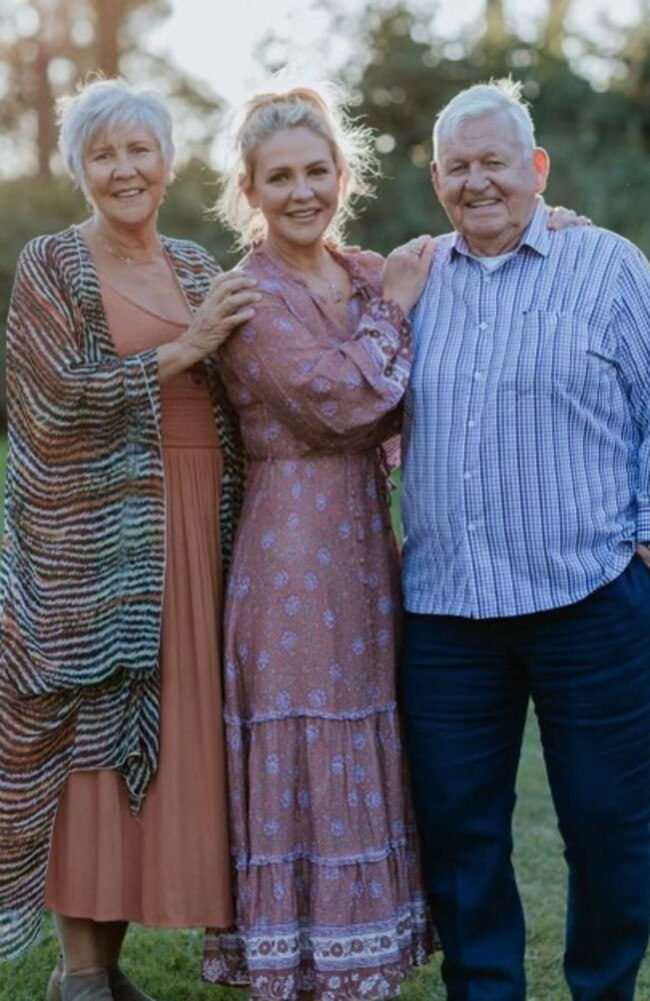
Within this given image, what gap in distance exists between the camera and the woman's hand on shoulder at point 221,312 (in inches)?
130

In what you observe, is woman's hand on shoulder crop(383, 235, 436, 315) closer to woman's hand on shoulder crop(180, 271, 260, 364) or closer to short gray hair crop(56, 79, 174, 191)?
woman's hand on shoulder crop(180, 271, 260, 364)

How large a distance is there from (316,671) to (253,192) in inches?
40.8

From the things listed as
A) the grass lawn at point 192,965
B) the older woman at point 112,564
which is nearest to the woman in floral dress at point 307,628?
the older woman at point 112,564

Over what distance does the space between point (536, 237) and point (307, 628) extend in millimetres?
953

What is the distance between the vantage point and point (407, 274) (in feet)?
11.2

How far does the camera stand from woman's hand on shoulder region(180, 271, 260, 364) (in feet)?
10.9

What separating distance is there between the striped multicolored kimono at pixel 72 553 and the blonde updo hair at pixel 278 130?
339 millimetres

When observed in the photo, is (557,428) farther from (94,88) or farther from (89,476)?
(94,88)

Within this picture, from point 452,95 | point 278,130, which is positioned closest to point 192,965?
point 278,130

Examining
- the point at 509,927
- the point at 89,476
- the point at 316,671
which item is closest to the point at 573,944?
the point at 509,927

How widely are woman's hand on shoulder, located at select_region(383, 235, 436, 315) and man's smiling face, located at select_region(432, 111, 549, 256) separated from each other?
0.47ft

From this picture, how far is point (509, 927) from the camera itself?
138 inches

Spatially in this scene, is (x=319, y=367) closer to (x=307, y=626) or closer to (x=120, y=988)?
(x=307, y=626)

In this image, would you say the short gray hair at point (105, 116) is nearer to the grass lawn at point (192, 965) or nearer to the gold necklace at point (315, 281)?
the gold necklace at point (315, 281)
